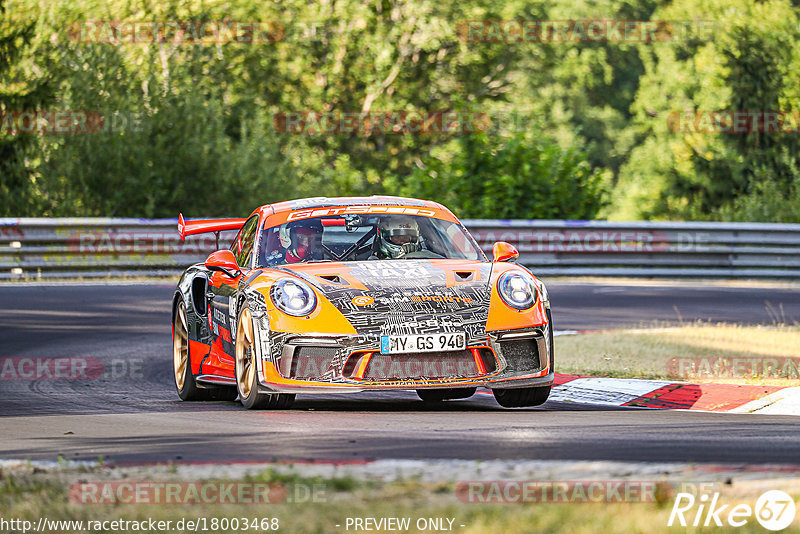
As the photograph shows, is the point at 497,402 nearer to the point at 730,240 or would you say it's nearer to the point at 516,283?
the point at 516,283

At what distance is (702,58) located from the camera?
42.2m

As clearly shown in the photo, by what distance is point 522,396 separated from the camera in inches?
360

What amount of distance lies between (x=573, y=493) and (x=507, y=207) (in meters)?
22.1

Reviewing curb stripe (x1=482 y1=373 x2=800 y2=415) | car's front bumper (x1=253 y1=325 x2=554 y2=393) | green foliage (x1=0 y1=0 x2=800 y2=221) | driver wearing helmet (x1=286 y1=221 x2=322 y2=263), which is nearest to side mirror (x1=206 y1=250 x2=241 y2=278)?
driver wearing helmet (x1=286 y1=221 x2=322 y2=263)

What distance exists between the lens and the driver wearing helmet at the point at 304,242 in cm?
939

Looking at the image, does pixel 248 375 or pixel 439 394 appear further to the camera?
pixel 439 394

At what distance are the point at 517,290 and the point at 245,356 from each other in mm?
1820

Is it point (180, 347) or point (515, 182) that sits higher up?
point (180, 347)

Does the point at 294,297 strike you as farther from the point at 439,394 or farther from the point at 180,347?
the point at 180,347

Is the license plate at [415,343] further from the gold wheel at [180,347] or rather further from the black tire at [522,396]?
the gold wheel at [180,347]

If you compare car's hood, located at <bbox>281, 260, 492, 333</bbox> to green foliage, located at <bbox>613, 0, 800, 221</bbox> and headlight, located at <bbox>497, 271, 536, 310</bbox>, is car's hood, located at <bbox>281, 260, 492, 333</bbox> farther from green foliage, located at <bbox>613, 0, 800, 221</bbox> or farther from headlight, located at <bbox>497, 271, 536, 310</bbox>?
green foliage, located at <bbox>613, 0, 800, 221</bbox>

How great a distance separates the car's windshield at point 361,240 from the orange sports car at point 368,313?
0.01 meters

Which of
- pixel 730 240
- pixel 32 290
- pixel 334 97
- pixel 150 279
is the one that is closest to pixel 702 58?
pixel 334 97

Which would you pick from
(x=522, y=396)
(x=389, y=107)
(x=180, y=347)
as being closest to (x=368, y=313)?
(x=522, y=396)
